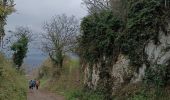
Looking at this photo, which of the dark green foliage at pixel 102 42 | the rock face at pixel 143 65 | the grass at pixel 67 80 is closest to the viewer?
the rock face at pixel 143 65

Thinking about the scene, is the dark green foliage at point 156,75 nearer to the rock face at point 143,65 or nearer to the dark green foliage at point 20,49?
the rock face at point 143,65

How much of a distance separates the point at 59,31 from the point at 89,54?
25.7 m

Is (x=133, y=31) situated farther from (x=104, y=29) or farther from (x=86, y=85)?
(x=86, y=85)

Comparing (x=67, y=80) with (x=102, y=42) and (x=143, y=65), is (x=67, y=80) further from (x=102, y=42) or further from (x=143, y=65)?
(x=143, y=65)

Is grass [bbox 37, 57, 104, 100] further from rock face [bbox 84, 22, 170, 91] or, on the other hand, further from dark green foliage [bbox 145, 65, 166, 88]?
dark green foliage [bbox 145, 65, 166, 88]

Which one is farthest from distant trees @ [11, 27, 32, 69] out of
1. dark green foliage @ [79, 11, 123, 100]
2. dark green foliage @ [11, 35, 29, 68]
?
dark green foliage @ [79, 11, 123, 100]

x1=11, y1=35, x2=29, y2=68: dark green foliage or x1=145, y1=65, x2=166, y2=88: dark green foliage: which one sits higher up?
x1=11, y1=35, x2=29, y2=68: dark green foliage

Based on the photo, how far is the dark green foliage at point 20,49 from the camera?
4936cm

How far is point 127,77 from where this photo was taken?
25.2m

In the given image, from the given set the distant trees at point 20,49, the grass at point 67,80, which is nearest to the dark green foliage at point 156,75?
the grass at point 67,80

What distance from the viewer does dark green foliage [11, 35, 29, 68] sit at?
49362mm

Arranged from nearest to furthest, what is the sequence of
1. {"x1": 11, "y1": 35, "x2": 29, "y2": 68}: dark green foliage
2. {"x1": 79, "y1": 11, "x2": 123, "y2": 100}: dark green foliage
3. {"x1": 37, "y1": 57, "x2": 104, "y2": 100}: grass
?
1. {"x1": 79, "y1": 11, "x2": 123, "y2": 100}: dark green foliage
2. {"x1": 37, "y1": 57, "x2": 104, "y2": 100}: grass
3. {"x1": 11, "y1": 35, "x2": 29, "y2": 68}: dark green foliage

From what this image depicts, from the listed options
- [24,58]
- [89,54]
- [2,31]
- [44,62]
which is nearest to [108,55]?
[89,54]

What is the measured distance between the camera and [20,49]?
1966 inches
